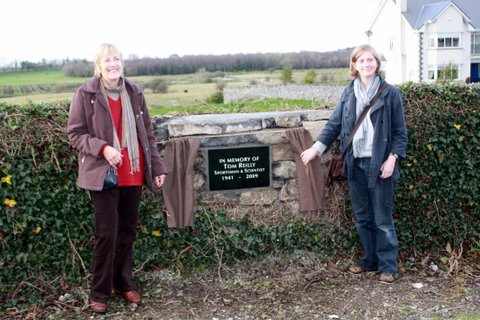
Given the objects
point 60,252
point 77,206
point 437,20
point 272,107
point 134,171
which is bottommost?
point 60,252

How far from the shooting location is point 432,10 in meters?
44.1

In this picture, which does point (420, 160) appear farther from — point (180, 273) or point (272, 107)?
Result: point (180, 273)

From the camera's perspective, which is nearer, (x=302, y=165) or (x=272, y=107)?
(x=302, y=165)

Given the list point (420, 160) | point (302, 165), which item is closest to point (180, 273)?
point (302, 165)

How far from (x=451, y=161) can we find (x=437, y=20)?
130 feet

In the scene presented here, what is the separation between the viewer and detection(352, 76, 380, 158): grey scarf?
17.1 ft

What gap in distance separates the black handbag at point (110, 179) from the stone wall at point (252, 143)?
3.46 ft

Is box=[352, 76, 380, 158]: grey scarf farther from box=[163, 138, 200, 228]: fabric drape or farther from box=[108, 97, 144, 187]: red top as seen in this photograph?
box=[108, 97, 144, 187]: red top

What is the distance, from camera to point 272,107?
6699 mm

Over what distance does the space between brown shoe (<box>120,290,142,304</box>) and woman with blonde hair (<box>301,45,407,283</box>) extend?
1972 millimetres

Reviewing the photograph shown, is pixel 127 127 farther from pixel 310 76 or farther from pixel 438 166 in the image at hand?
pixel 310 76

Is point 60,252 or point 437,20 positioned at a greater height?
point 437,20

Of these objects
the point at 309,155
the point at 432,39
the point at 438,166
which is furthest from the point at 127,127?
the point at 432,39

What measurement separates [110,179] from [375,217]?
246cm
